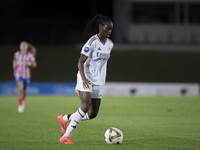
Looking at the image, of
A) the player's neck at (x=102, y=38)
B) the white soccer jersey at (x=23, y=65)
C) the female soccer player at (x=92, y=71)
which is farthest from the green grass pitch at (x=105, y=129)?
the player's neck at (x=102, y=38)

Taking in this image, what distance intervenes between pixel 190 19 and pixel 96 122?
21.3 meters

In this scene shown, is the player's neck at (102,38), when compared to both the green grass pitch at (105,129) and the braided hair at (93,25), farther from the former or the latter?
the green grass pitch at (105,129)

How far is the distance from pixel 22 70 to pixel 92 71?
6611 millimetres

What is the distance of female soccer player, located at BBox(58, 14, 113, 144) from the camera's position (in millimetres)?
7195

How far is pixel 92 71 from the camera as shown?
7430 mm

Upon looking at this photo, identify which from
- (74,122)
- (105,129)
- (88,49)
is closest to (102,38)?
(88,49)

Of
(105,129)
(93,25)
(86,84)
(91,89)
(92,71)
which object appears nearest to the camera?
(86,84)

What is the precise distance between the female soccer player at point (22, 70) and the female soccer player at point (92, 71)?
245 inches

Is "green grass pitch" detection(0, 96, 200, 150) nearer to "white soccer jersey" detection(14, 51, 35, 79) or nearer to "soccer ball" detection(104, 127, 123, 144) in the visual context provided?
"soccer ball" detection(104, 127, 123, 144)

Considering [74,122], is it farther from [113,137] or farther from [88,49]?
[88,49]

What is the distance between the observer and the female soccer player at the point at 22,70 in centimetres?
1362

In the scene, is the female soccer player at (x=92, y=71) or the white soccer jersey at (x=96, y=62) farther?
the white soccer jersey at (x=96, y=62)

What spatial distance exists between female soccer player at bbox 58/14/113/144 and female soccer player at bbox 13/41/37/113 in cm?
623

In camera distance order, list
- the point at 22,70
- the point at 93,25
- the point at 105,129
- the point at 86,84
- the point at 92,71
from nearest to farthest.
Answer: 1. the point at 86,84
2. the point at 92,71
3. the point at 93,25
4. the point at 105,129
5. the point at 22,70
